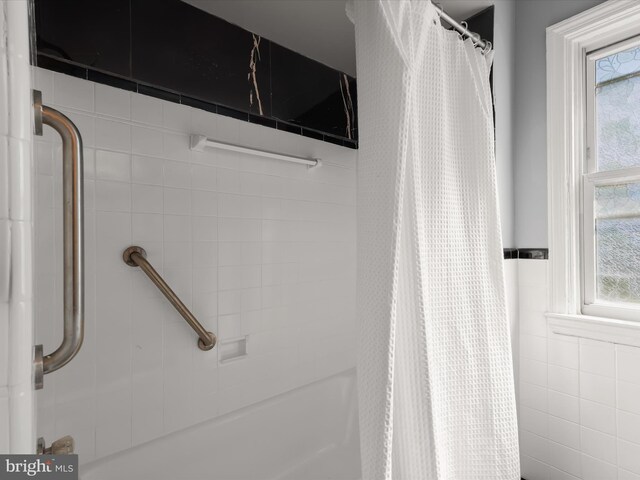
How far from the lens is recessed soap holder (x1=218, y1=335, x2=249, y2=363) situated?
63.8 inches

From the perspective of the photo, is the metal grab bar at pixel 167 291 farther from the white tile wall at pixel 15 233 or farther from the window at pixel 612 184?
the window at pixel 612 184

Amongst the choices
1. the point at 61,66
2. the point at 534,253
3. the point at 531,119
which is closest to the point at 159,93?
the point at 61,66

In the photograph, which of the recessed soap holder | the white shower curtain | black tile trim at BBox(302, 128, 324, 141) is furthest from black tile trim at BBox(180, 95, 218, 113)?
the recessed soap holder

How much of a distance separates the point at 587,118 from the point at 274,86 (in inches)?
54.7

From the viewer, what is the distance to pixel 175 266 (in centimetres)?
147

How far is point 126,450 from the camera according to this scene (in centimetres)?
129

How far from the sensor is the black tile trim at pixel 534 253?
1618 millimetres

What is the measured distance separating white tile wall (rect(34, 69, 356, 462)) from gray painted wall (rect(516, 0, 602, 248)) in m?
0.97

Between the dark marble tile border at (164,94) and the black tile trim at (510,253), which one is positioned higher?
the dark marble tile border at (164,94)

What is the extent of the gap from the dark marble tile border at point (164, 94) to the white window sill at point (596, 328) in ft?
4.70

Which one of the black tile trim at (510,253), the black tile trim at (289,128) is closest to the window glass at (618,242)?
the black tile trim at (510,253)

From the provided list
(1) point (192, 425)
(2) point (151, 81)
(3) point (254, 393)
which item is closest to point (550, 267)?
(3) point (254, 393)

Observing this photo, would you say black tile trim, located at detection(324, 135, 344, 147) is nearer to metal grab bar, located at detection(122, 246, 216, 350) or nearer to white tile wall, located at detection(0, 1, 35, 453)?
metal grab bar, located at detection(122, 246, 216, 350)

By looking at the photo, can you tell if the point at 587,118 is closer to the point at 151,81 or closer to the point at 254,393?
the point at 151,81
